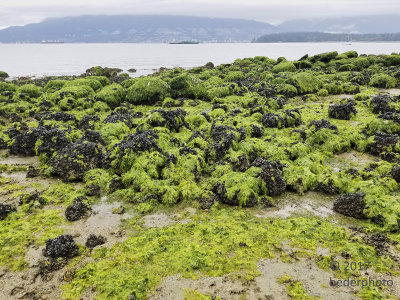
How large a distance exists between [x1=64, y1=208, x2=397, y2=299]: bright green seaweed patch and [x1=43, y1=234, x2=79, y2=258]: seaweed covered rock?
0.47m

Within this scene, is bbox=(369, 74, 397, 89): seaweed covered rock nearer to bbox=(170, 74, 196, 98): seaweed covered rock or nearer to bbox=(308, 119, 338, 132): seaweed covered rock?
bbox=(308, 119, 338, 132): seaweed covered rock

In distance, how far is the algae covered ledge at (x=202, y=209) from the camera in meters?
4.66

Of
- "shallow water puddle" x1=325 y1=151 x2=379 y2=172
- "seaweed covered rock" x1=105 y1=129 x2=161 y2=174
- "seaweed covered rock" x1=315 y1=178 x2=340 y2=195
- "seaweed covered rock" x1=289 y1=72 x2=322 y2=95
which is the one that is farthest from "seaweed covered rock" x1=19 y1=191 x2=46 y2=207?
"seaweed covered rock" x1=289 y1=72 x2=322 y2=95

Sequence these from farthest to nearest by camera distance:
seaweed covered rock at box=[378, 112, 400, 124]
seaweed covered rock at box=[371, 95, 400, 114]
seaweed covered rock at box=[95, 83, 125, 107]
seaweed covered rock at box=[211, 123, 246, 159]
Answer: seaweed covered rock at box=[95, 83, 125, 107] < seaweed covered rock at box=[371, 95, 400, 114] < seaweed covered rock at box=[378, 112, 400, 124] < seaweed covered rock at box=[211, 123, 246, 159]

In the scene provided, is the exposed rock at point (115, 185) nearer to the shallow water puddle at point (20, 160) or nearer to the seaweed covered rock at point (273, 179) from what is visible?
the shallow water puddle at point (20, 160)

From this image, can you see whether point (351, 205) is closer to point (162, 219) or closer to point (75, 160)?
point (162, 219)

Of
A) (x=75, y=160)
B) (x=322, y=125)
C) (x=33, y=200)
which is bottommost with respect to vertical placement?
(x=33, y=200)

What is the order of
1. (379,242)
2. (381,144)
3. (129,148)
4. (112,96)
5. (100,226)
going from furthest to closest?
(112,96), (381,144), (129,148), (100,226), (379,242)

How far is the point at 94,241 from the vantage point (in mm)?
5598

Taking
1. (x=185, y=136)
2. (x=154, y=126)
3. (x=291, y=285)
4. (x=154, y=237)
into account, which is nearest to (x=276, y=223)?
(x=291, y=285)

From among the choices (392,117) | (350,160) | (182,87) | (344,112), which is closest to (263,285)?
(350,160)

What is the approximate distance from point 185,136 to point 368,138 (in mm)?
6634

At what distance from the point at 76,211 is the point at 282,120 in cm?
895

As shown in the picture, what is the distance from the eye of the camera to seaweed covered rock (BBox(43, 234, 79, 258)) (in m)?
5.18
